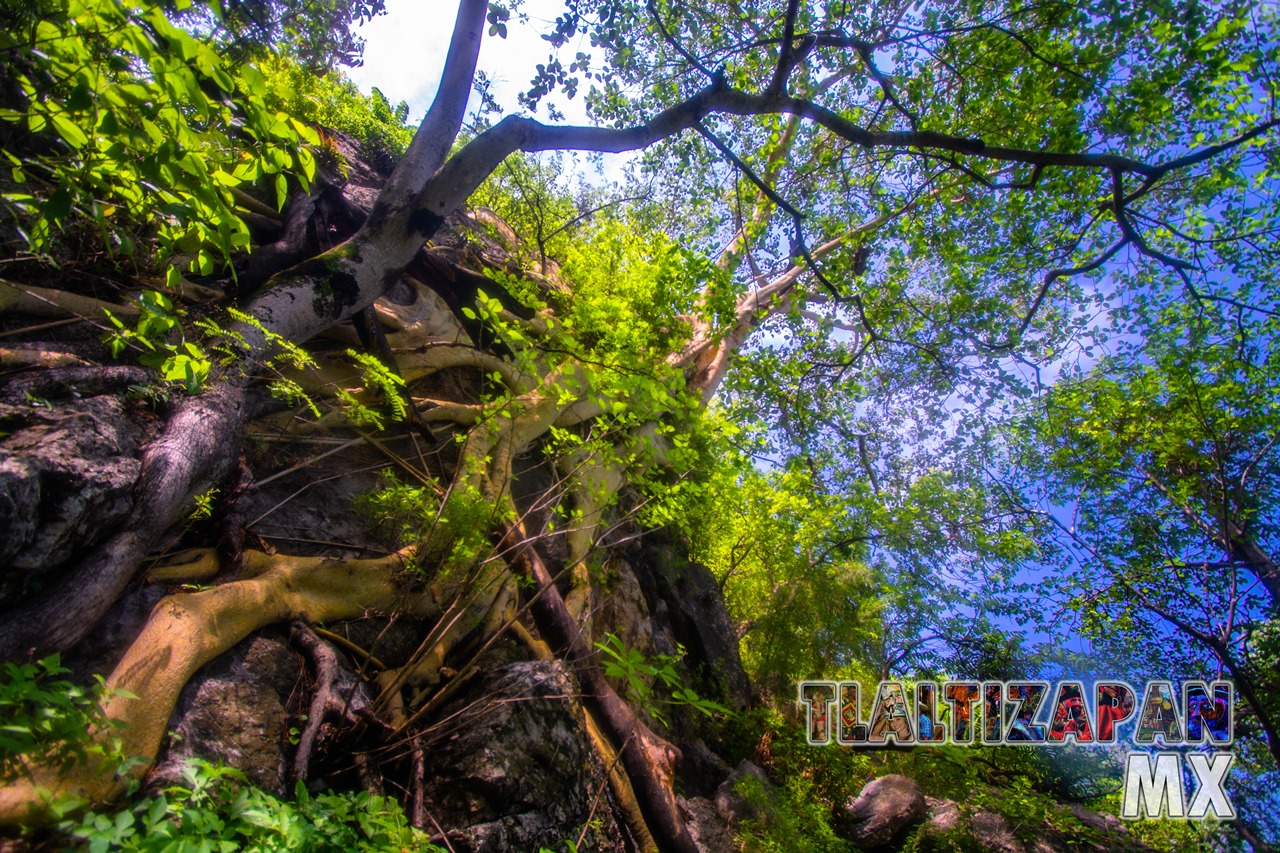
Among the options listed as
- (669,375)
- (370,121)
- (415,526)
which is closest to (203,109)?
(415,526)

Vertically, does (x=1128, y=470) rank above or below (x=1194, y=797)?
above

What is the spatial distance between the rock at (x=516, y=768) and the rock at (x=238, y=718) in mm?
600

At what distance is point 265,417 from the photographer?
3.51 metres

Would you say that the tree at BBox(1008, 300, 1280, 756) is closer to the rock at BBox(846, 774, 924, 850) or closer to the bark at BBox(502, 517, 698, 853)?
the rock at BBox(846, 774, 924, 850)

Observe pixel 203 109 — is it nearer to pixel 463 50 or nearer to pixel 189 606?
pixel 189 606

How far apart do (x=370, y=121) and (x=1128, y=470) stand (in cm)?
1067

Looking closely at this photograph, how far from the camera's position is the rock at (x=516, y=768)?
2395 millimetres

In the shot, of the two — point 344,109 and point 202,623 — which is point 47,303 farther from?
point 344,109

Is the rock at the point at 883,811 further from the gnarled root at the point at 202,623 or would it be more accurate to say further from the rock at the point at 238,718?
the rock at the point at 238,718

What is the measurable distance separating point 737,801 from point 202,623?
15.5ft

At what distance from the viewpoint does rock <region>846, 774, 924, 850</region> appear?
5871 millimetres

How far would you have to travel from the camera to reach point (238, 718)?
2094 mm

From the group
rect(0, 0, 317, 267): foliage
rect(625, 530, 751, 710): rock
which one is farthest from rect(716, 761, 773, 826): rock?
rect(0, 0, 317, 267): foliage

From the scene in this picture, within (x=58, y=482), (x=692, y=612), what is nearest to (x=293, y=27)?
Result: (x=58, y=482)
